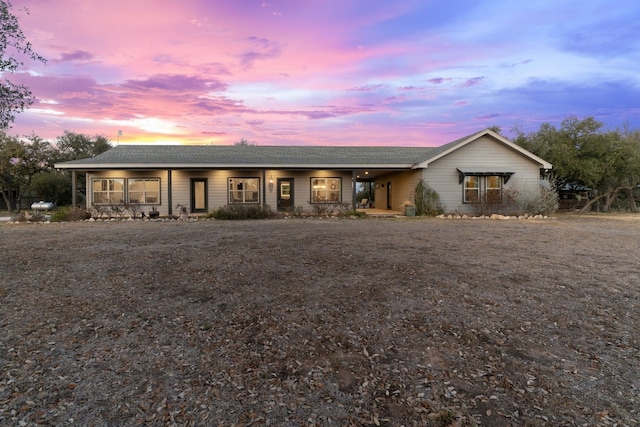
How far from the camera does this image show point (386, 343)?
3.29m

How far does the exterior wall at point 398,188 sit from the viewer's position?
Answer: 1930cm

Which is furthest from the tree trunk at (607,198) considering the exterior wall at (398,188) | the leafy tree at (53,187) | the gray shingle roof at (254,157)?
the leafy tree at (53,187)

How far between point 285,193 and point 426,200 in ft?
25.1

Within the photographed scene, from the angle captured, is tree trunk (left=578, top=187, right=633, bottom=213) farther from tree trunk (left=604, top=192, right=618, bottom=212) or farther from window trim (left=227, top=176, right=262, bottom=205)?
window trim (left=227, top=176, right=262, bottom=205)

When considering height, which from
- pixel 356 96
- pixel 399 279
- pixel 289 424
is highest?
pixel 356 96

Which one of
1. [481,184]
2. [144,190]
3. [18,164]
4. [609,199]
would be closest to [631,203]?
[609,199]

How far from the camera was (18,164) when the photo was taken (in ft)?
85.6

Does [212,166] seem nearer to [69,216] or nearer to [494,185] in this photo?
[69,216]

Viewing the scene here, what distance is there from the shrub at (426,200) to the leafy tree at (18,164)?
28715mm

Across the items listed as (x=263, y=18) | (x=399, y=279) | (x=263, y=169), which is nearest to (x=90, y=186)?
(x=263, y=169)

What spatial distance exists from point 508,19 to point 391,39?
14.1 ft

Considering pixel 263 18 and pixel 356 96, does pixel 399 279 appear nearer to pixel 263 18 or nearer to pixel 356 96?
pixel 263 18

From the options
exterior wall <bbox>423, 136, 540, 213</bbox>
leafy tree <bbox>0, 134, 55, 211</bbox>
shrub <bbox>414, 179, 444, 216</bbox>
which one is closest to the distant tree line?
leafy tree <bbox>0, 134, 55, 211</bbox>

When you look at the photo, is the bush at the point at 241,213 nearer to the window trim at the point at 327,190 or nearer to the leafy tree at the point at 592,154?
the window trim at the point at 327,190
